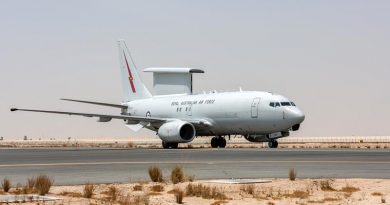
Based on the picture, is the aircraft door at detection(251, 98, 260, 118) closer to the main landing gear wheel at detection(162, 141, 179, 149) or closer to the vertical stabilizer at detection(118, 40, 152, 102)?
the main landing gear wheel at detection(162, 141, 179, 149)

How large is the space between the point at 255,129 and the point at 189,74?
24.6 m

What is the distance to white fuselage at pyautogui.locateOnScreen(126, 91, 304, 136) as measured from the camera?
51.9 meters

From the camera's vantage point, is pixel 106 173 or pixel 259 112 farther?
pixel 259 112

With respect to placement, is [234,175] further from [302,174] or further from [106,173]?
[106,173]

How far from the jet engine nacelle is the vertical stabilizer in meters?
15.6

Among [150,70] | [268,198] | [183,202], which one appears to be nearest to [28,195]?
[183,202]

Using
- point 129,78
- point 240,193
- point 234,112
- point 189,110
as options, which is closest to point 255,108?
point 234,112

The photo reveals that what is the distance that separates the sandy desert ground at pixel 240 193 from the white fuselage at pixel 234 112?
31.2 m

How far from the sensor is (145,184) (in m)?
20.0

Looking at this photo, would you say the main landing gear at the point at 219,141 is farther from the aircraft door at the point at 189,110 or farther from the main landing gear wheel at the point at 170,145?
the main landing gear wheel at the point at 170,145

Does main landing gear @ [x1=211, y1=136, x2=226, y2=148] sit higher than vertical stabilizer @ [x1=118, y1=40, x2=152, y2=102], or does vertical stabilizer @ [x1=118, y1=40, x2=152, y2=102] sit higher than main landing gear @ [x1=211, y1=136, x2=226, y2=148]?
vertical stabilizer @ [x1=118, y1=40, x2=152, y2=102]

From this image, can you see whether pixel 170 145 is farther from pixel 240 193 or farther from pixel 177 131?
pixel 240 193

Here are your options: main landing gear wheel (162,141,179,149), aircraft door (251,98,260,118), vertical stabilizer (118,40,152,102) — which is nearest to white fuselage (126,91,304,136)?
aircraft door (251,98,260,118)

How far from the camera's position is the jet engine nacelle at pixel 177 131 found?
55.1 meters
